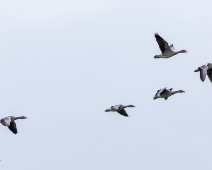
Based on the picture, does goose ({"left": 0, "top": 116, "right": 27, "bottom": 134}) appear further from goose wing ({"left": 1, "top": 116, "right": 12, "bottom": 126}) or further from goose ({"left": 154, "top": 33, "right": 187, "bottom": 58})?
goose ({"left": 154, "top": 33, "right": 187, "bottom": 58})

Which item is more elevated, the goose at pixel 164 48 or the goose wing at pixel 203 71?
the goose at pixel 164 48

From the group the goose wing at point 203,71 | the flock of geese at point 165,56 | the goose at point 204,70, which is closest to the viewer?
the goose wing at point 203,71

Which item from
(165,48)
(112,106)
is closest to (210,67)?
(165,48)

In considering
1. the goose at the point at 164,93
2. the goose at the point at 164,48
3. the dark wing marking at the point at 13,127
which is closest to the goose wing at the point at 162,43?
the goose at the point at 164,48

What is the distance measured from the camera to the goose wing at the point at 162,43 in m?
62.4


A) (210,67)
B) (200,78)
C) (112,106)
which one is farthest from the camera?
(112,106)

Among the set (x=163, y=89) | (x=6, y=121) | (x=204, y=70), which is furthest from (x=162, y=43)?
(x=6, y=121)

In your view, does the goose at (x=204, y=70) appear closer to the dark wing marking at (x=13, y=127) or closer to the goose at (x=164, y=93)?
the goose at (x=164, y=93)

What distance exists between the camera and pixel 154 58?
6359cm

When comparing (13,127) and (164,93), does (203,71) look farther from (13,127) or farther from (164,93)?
(13,127)

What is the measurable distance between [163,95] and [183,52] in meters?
3.30

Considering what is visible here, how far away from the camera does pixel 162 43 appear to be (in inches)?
2474

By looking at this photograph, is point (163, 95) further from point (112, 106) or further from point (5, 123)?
point (5, 123)

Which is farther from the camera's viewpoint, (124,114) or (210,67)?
(124,114)
